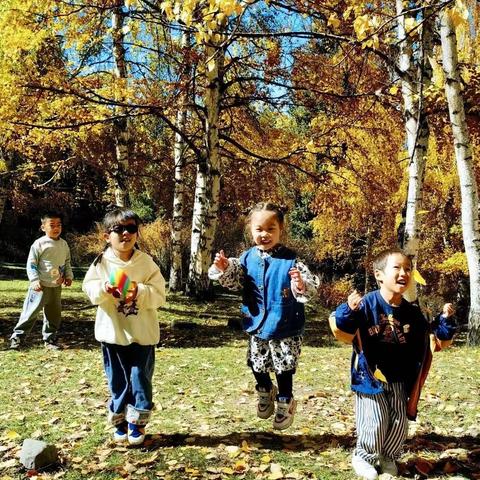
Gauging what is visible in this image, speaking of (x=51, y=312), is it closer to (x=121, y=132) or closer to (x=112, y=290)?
(x=112, y=290)

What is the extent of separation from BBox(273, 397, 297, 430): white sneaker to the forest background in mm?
1023

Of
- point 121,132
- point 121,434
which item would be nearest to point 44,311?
point 121,434

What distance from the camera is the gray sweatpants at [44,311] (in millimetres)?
6938

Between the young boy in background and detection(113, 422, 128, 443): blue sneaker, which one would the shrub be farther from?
detection(113, 422, 128, 443): blue sneaker

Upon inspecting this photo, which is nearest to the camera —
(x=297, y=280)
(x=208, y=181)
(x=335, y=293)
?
(x=297, y=280)

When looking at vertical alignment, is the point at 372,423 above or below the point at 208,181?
below

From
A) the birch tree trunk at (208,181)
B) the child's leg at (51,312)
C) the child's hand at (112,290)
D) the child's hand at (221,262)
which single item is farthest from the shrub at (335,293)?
the child's hand at (112,290)

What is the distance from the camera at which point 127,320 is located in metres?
→ 3.57

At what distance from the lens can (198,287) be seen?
12.1 m

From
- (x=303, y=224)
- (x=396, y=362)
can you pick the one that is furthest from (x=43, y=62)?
(x=303, y=224)

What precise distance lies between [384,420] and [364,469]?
1.12 feet

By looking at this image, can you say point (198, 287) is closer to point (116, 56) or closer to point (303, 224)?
point (116, 56)

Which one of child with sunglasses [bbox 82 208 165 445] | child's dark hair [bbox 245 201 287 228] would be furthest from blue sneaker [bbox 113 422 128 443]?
child's dark hair [bbox 245 201 287 228]

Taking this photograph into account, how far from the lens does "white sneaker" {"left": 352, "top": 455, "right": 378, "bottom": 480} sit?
10.1 feet
